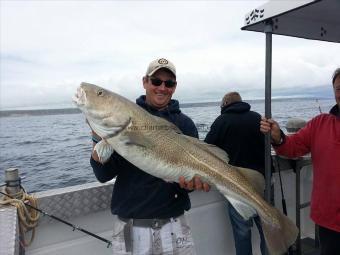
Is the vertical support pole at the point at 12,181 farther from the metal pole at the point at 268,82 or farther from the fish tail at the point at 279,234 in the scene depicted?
the metal pole at the point at 268,82

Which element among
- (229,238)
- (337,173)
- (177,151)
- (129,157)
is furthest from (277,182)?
(129,157)

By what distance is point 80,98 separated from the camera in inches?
106

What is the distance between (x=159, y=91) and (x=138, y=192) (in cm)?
88

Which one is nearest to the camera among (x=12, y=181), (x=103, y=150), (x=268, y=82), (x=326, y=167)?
(x=103, y=150)

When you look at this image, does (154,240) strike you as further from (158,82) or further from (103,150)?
(158,82)

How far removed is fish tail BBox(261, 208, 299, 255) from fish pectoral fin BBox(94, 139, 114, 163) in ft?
4.75

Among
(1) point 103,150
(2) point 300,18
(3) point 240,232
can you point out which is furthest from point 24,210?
(2) point 300,18

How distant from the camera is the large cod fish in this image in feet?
8.82

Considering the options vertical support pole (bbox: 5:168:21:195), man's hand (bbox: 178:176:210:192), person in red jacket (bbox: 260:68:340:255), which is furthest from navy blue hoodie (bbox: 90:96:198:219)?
person in red jacket (bbox: 260:68:340:255)

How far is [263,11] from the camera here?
343 centimetres

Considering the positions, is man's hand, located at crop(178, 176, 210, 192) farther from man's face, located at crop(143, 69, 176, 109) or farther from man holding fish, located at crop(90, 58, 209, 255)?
man's face, located at crop(143, 69, 176, 109)

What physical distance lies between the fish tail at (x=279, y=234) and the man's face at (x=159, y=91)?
135 cm

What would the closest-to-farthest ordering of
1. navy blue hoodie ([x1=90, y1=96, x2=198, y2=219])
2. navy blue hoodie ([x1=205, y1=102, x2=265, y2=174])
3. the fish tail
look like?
navy blue hoodie ([x1=90, y1=96, x2=198, y2=219]) → the fish tail → navy blue hoodie ([x1=205, y1=102, x2=265, y2=174])

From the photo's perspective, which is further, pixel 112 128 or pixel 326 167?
pixel 326 167
